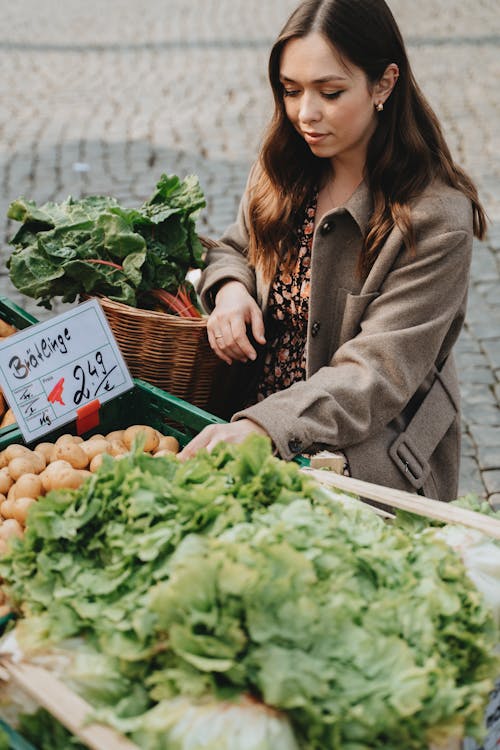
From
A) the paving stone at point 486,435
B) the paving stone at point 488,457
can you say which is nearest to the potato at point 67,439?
the paving stone at point 488,457

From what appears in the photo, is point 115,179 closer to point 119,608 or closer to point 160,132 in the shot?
point 160,132

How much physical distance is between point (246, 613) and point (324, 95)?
4.74 ft

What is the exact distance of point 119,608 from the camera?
4.84 ft

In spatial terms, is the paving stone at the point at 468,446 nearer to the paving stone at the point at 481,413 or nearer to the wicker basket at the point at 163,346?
the paving stone at the point at 481,413

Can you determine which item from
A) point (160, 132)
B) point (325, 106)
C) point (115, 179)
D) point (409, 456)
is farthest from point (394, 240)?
point (160, 132)

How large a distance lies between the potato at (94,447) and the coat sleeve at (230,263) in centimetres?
70

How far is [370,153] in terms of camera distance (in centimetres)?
242

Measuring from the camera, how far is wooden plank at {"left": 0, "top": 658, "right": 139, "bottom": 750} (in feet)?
4.29

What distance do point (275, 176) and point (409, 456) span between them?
95 cm

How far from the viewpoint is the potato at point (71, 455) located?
2236mm

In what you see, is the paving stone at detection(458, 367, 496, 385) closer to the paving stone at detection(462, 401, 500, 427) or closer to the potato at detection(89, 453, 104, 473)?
the paving stone at detection(462, 401, 500, 427)

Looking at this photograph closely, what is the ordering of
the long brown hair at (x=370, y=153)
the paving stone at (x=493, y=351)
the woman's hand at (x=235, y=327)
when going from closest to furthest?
the long brown hair at (x=370, y=153)
the woman's hand at (x=235, y=327)
the paving stone at (x=493, y=351)

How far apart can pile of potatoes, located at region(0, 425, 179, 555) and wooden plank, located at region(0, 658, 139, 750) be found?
561mm

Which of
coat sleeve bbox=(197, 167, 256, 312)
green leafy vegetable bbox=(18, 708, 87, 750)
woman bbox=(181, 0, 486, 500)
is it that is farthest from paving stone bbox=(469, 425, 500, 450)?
green leafy vegetable bbox=(18, 708, 87, 750)
